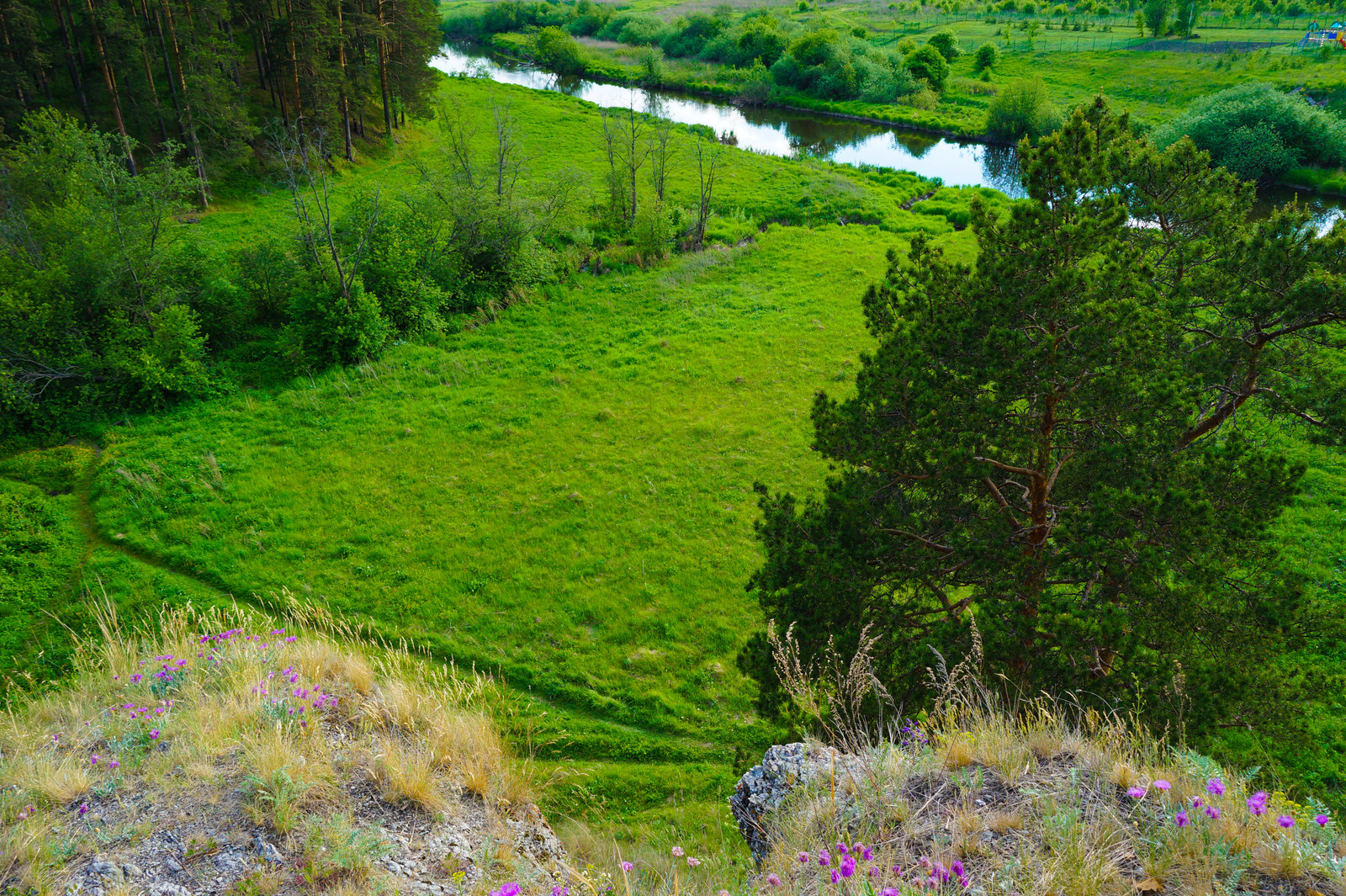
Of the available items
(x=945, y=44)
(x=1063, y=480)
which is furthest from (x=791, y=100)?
(x=1063, y=480)

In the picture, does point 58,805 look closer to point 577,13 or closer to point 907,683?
point 907,683

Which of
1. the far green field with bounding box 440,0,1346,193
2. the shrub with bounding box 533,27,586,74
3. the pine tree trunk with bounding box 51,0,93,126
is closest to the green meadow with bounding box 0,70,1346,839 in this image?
the pine tree trunk with bounding box 51,0,93,126

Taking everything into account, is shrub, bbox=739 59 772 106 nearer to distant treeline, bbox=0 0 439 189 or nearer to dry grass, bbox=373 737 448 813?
distant treeline, bbox=0 0 439 189

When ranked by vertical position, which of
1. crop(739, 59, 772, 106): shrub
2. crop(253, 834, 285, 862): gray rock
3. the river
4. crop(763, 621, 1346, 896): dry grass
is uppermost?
crop(739, 59, 772, 106): shrub

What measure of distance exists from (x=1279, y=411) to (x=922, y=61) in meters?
70.5

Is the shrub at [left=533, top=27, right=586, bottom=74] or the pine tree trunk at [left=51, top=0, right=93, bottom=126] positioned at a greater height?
the shrub at [left=533, top=27, right=586, bottom=74]

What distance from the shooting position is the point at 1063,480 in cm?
988

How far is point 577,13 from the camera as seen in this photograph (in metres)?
109

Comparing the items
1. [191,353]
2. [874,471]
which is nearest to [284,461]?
[191,353]

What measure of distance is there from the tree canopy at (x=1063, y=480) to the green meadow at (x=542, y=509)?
404cm

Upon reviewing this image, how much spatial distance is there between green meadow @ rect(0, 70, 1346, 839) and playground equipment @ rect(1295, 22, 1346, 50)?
6769 cm

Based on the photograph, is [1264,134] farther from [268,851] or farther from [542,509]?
[268,851]

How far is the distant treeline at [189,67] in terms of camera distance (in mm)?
31328

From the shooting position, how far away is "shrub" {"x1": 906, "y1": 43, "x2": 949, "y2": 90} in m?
69.6
